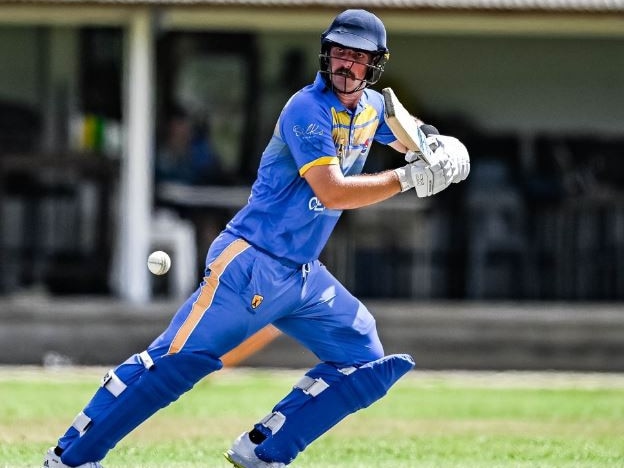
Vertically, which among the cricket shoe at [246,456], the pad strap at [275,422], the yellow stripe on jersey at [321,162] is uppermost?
the yellow stripe on jersey at [321,162]

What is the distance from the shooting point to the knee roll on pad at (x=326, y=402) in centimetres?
702

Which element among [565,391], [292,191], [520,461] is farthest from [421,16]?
[292,191]

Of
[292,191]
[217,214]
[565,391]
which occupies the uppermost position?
[292,191]

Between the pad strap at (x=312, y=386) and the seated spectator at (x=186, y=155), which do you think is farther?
the seated spectator at (x=186, y=155)

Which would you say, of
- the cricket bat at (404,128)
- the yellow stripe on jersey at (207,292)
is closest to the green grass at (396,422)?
the yellow stripe on jersey at (207,292)

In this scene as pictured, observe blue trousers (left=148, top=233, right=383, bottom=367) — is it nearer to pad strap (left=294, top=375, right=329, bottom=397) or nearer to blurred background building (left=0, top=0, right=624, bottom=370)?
pad strap (left=294, top=375, right=329, bottom=397)

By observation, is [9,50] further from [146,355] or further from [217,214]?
[146,355]

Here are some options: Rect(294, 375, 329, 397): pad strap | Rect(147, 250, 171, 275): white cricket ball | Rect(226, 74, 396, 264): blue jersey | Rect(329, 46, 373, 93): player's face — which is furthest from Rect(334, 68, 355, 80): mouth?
Rect(294, 375, 329, 397): pad strap

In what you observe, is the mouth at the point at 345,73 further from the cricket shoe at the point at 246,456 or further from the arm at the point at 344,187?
the cricket shoe at the point at 246,456

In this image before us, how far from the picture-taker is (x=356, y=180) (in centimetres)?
667

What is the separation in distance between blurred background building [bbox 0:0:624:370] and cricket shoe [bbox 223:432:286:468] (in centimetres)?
783

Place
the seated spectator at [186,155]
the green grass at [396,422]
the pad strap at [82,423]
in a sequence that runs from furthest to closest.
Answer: the seated spectator at [186,155]
the green grass at [396,422]
the pad strap at [82,423]

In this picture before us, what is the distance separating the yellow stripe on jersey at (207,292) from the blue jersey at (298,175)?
0.09 metres

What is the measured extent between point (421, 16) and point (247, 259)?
8392mm
